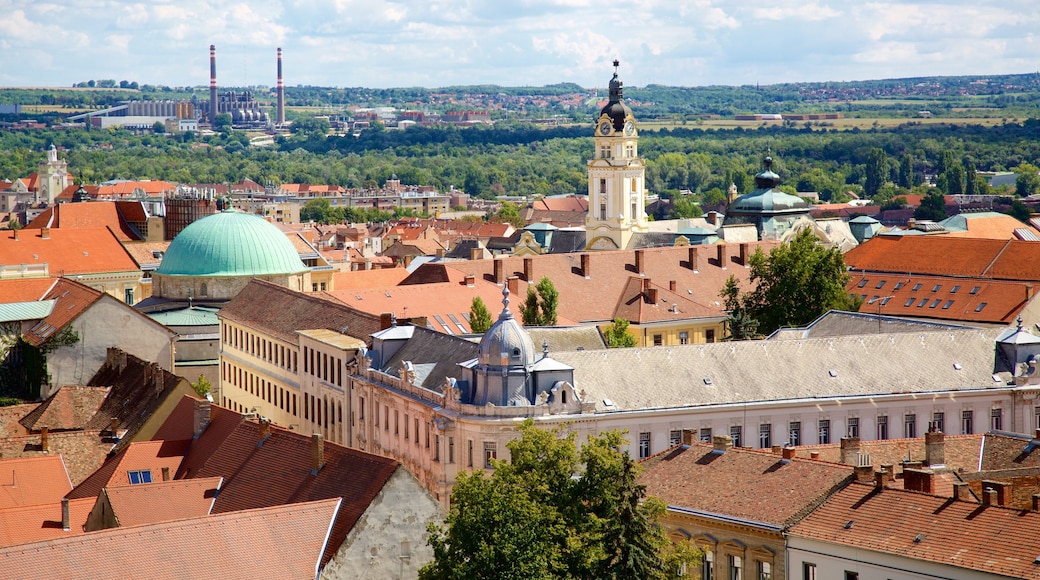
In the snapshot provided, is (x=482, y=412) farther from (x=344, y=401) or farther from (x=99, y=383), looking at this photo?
(x=99, y=383)

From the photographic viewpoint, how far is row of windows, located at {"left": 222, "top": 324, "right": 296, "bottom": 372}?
3696 inches

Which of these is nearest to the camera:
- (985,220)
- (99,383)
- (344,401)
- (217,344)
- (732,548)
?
(732,548)

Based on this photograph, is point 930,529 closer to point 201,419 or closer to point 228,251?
point 201,419

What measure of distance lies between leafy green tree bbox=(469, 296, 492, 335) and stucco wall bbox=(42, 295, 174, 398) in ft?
56.6

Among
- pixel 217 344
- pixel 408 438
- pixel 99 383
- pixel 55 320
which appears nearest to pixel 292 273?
pixel 217 344

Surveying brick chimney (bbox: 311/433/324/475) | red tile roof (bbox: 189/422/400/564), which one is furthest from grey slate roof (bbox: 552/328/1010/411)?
brick chimney (bbox: 311/433/324/475)

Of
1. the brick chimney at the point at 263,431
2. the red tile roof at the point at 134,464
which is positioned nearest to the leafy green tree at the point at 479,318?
the red tile roof at the point at 134,464

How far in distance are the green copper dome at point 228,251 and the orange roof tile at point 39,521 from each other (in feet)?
171

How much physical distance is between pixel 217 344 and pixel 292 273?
7.55 meters

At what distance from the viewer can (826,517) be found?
2025 inches

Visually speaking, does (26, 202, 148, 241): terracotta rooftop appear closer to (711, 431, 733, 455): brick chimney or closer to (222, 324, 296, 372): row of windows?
(222, 324, 296, 372): row of windows

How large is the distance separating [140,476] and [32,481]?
14.5 feet

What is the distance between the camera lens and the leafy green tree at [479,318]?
95562mm

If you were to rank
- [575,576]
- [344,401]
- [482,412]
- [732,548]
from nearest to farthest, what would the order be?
[575,576] → [732,548] → [482,412] → [344,401]
